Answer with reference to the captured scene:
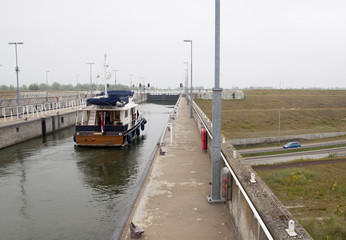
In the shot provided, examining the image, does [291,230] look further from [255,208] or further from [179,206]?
[179,206]

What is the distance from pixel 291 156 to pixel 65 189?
24.2 metres

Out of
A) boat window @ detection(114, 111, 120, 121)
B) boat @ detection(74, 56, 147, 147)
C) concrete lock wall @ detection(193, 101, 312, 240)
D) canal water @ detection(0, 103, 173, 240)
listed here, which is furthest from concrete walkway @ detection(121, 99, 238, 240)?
boat window @ detection(114, 111, 120, 121)

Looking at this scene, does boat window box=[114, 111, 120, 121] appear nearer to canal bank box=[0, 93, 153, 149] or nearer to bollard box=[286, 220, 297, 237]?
canal bank box=[0, 93, 153, 149]

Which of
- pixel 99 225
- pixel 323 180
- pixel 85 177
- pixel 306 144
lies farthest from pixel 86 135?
pixel 306 144

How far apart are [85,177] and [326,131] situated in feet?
130

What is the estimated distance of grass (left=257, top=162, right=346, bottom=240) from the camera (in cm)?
932

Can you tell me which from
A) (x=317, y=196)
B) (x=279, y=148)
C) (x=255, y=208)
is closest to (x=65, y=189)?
(x=255, y=208)

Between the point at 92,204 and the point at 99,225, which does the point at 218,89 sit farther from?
the point at 92,204

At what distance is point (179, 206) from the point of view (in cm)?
831

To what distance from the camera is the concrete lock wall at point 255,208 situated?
→ 4.53 m

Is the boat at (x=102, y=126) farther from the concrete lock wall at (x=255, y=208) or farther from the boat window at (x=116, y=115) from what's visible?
the concrete lock wall at (x=255, y=208)

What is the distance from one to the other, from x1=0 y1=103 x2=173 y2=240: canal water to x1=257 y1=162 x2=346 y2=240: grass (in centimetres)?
674

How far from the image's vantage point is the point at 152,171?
11.9 meters

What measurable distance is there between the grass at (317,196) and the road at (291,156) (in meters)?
4.41
